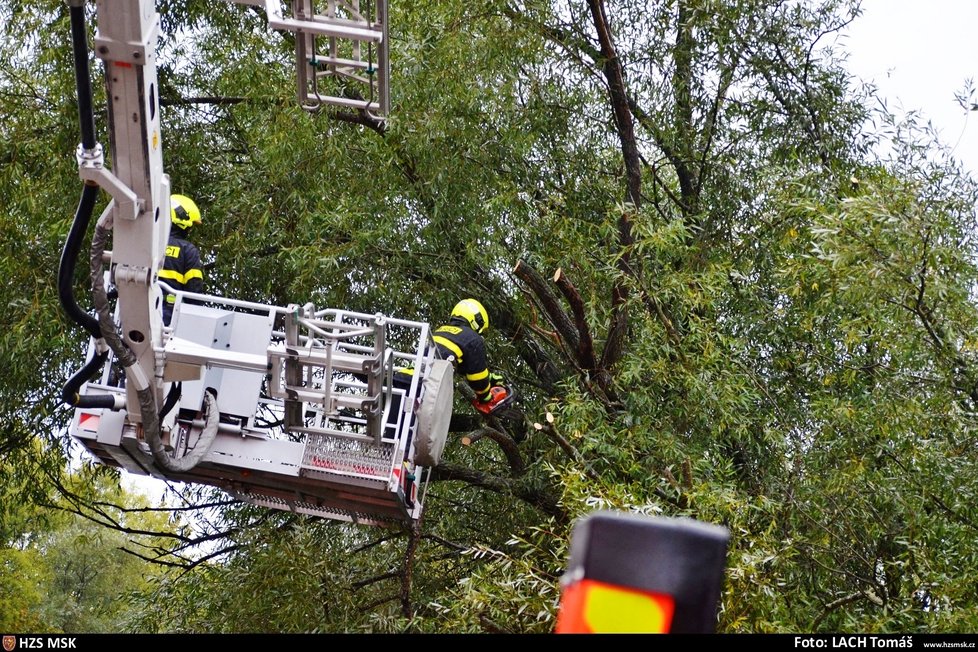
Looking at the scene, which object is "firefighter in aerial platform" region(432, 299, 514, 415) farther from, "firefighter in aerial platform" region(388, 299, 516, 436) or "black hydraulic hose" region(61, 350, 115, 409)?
"black hydraulic hose" region(61, 350, 115, 409)

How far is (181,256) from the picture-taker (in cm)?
811

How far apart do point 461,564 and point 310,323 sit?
477 cm

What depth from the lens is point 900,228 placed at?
8141 millimetres

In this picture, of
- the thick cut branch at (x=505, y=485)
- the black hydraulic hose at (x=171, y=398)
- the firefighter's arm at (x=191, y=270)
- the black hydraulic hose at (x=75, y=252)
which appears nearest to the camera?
the black hydraulic hose at (x=75, y=252)

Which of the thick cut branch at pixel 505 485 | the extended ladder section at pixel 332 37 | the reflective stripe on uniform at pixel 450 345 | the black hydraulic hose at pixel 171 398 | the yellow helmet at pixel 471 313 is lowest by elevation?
the thick cut branch at pixel 505 485

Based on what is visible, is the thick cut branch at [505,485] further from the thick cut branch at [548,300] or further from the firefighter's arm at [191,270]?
the firefighter's arm at [191,270]

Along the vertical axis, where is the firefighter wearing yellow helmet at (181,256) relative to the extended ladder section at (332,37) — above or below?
below

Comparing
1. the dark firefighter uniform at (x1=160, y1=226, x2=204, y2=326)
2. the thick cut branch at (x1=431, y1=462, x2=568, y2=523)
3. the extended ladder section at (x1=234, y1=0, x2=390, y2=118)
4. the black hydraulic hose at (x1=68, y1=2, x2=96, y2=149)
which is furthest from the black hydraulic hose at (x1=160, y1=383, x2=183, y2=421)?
the thick cut branch at (x1=431, y1=462, x2=568, y2=523)

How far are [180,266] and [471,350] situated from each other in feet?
7.13

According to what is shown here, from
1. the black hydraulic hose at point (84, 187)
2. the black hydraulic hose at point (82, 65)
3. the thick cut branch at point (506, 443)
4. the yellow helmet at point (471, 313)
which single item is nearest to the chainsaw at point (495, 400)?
the thick cut branch at point (506, 443)

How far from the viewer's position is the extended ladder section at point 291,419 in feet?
23.6

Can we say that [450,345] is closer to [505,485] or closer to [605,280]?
[605,280]

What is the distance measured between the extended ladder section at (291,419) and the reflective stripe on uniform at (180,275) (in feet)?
0.69

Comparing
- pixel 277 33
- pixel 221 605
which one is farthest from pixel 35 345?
pixel 277 33
